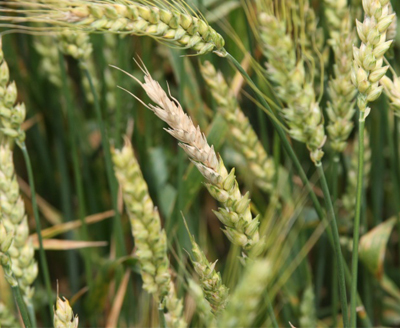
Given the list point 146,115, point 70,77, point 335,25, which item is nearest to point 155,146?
point 146,115

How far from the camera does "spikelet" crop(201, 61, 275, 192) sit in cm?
104

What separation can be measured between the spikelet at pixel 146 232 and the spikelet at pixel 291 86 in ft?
0.89

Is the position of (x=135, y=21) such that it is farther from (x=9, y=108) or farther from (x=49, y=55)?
(x=49, y=55)

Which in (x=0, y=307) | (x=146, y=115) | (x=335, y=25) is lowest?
(x=0, y=307)

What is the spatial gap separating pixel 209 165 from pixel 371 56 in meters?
0.25

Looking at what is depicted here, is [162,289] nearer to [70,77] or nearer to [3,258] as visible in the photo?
[3,258]

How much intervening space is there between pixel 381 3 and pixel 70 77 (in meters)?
1.21

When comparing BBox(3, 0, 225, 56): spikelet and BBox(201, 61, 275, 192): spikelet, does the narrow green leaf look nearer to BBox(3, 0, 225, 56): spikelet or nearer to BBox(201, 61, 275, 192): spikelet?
BBox(201, 61, 275, 192): spikelet

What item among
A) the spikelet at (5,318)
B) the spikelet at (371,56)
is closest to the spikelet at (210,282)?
the spikelet at (371,56)

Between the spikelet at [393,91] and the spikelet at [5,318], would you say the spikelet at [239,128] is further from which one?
the spikelet at [5,318]

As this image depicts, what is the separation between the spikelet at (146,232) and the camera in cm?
65

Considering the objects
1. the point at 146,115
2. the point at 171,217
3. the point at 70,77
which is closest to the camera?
the point at 171,217

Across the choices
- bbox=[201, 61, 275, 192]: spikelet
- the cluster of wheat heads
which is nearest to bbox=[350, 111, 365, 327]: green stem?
the cluster of wheat heads

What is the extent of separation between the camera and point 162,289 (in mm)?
731
